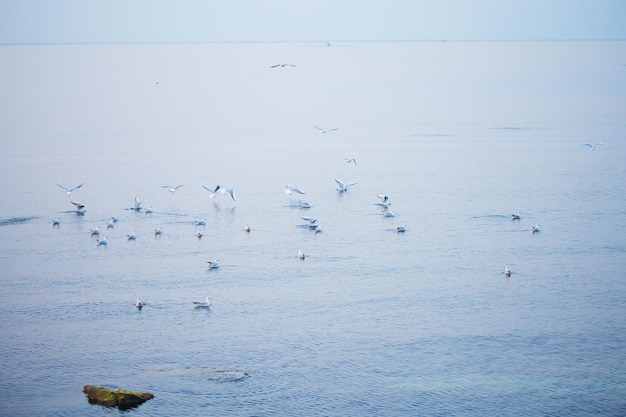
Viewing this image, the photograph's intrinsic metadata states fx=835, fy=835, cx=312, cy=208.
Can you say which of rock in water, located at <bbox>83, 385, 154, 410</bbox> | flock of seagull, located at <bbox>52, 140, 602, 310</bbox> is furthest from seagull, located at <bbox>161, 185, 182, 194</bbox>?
rock in water, located at <bbox>83, 385, 154, 410</bbox>

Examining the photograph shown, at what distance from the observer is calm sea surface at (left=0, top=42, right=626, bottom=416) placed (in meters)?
24.4

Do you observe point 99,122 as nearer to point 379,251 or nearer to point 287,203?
point 287,203

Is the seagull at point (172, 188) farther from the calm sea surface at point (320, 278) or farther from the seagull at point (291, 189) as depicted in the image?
the seagull at point (291, 189)

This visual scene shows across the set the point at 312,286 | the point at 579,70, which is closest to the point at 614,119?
the point at 312,286

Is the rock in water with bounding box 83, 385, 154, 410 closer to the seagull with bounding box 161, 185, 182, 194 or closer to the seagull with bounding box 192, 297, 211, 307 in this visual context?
the seagull with bounding box 192, 297, 211, 307

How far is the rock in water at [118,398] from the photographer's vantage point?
22.7 meters

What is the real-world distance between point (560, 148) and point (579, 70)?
120528 millimetres

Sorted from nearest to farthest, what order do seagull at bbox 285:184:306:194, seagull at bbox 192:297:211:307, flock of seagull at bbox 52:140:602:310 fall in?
seagull at bbox 192:297:211:307
flock of seagull at bbox 52:140:602:310
seagull at bbox 285:184:306:194

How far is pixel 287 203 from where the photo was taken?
1805 inches

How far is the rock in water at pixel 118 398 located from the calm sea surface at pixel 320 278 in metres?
0.23

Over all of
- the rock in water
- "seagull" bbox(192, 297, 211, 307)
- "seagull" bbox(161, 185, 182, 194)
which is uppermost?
"seagull" bbox(161, 185, 182, 194)

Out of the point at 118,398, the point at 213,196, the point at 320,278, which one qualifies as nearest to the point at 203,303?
the point at 320,278

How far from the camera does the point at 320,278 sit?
3322cm

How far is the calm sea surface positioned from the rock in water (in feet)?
0.76
